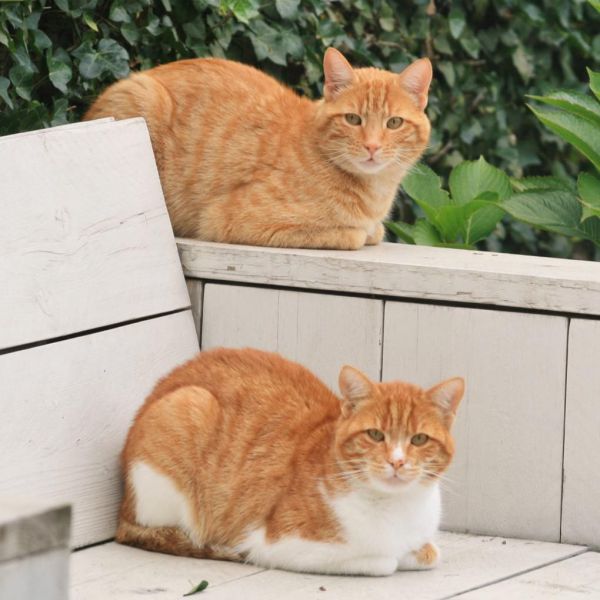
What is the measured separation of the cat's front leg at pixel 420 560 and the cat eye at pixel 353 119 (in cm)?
135

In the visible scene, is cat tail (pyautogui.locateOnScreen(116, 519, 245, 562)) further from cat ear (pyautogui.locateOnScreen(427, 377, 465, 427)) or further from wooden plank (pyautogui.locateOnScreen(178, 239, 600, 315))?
wooden plank (pyautogui.locateOnScreen(178, 239, 600, 315))

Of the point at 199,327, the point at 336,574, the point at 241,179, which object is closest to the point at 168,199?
the point at 241,179

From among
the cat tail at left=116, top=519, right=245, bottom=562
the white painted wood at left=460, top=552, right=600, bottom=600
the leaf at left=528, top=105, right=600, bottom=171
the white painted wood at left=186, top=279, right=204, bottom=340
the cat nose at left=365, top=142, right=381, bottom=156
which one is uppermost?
the leaf at left=528, top=105, right=600, bottom=171

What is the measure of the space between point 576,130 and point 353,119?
69 centimetres

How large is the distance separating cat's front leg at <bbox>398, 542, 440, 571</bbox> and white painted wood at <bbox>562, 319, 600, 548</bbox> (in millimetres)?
408

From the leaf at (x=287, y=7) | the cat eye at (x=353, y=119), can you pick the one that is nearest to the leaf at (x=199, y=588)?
the cat eye at (x=353, y=119)

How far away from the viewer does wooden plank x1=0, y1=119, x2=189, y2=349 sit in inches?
120

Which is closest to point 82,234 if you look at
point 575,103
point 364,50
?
point 575,103

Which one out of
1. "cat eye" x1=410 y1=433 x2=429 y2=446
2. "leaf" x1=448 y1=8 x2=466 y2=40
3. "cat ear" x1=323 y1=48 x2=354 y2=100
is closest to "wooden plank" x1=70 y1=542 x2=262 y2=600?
"cat eye" x1=410 y1=433 x2=429 y2=446

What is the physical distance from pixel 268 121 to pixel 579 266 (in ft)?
3.45

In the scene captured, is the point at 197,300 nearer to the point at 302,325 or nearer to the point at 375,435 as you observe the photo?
the point at 302,325

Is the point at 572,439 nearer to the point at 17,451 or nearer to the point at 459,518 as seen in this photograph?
the point at 459,518

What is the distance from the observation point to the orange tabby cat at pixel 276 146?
3684 millimetres

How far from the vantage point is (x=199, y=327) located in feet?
11.7
